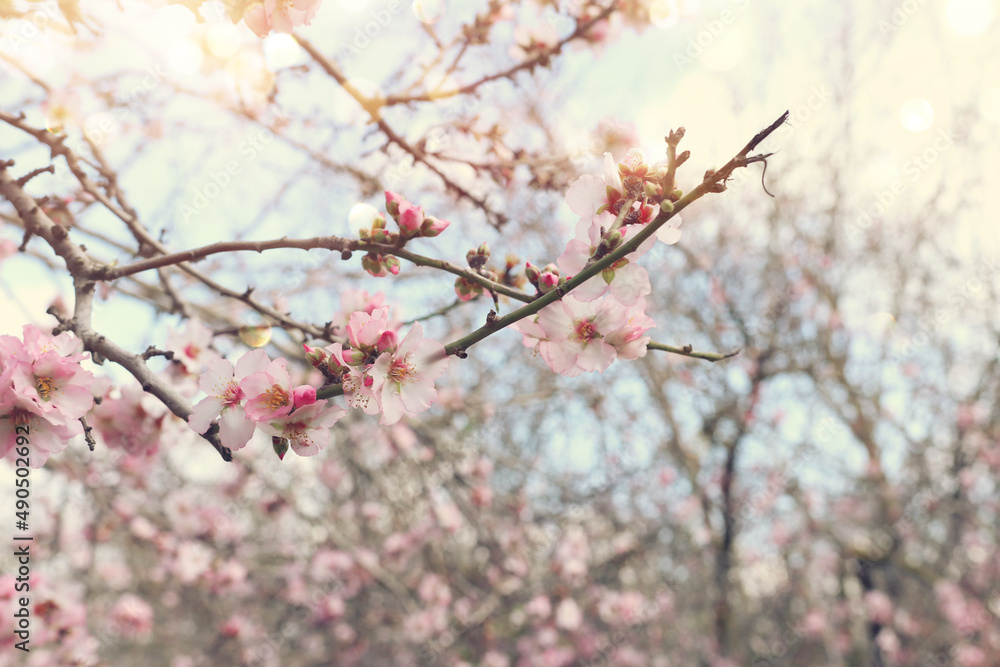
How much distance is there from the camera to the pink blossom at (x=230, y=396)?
3.44 feet

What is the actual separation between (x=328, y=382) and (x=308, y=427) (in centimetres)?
10

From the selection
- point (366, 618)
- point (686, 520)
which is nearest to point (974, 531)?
point (686, 520)

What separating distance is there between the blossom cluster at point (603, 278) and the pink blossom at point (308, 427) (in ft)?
1.32

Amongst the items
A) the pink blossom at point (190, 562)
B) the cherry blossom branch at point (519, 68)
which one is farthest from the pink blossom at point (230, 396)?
the pink blossom at point (190, 562)

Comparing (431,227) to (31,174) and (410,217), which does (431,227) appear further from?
(31,174)

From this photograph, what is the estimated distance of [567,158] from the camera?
232 cm

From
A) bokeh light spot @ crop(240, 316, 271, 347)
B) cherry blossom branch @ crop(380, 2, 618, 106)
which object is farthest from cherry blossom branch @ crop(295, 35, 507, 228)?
bokeh light spot @ crop(240, 316, 271, 347)

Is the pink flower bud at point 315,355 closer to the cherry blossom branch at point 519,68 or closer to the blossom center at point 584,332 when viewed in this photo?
the blossom center at point 584,332

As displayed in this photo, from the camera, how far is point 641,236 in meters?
0.85

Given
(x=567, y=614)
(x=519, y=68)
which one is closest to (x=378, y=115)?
(x=519, y=68)

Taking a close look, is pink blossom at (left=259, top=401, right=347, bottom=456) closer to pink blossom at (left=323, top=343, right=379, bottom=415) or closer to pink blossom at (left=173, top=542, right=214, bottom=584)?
pink blossom at (left=323, top=343, right=379, bottom=415)

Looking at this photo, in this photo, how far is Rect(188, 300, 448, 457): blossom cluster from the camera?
100 cm

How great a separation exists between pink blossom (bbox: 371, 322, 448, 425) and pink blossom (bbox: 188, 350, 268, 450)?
0.80ft

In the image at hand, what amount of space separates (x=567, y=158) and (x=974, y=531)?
26.3 feet
